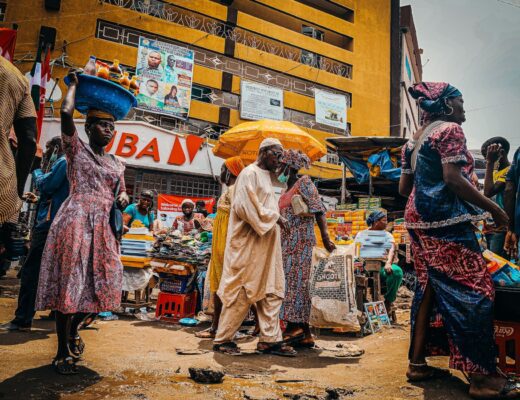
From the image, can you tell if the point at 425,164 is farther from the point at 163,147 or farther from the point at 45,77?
the point at 163,147

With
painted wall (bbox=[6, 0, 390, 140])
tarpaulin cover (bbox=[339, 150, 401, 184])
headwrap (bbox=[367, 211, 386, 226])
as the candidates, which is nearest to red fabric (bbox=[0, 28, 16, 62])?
headwrap (bbox=[367, 211, 386, 226])

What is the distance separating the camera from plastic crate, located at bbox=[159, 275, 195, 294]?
554cm

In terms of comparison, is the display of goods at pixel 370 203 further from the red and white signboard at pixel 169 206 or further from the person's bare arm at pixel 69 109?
the person's bare arm at pixel 69 109

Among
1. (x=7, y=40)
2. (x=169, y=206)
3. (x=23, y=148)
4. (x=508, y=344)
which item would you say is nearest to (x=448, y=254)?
(x=508, y=344)

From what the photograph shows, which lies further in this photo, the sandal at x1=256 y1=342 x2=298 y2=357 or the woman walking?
the woman walking

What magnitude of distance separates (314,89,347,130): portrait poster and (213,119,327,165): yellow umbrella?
15370 millimetres

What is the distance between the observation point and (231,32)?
20.5 m

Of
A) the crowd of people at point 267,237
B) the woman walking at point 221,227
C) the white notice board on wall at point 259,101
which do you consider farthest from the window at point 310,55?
the crowd of people at point 267,237

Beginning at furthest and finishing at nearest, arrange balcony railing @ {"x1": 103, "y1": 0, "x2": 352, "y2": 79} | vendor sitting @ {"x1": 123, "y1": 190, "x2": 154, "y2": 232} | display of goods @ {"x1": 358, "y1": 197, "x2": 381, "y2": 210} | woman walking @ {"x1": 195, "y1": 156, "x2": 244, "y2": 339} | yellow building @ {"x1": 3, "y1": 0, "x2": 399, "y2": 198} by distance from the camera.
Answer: balcony railing @ {"x1": 103, "y1": 0, "x2": 352, "y2": 79}, yellow building @ {"x1": 3, "y1": 0, "x2": 399, "y2": 198}, display of goods @ {"x1": 358, "y1": 197, "x2": 381, "y2": 210}, vendor sitting @ {"x1": 123, "y1": 190, "x2": 154, "y2": 232}, woman walking @ {"x1": 195, "y1": 156, "x2": 244, "y2": 339}

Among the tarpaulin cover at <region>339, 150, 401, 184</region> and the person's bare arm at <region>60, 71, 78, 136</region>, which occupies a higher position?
the tarpaulin cover at <region>339, 150, 401, 184</region>

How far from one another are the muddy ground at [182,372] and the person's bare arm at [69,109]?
1.61m

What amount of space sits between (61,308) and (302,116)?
67.1ft

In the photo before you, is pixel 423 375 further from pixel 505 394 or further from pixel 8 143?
pixel 8 143

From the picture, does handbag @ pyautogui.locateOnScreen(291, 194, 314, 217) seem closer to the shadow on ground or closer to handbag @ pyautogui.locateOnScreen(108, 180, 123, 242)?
handbag @ pyautogui.locateOnScreen(108, 180, 123, 242)
